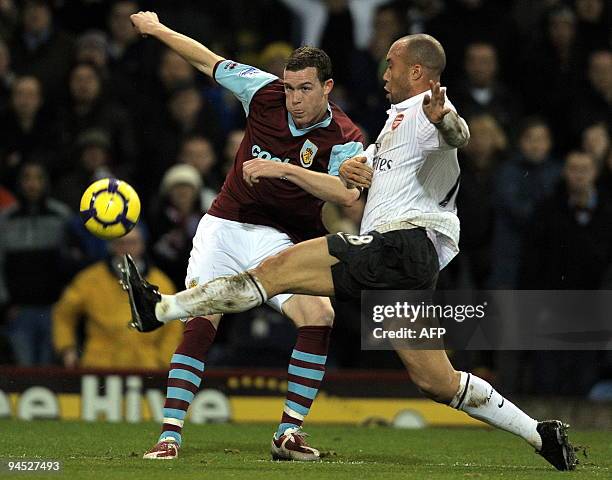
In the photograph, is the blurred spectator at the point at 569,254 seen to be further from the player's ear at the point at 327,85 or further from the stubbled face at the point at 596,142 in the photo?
the player's ear at the point at 327,85

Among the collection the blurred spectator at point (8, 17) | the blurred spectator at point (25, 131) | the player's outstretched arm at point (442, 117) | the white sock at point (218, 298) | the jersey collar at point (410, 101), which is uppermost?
the blurred spectator at point (8, 17)

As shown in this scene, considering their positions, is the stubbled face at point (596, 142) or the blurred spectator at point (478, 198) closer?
the blurred spectator at point (478, 198)

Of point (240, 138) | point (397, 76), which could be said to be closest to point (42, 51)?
point (240, 138)

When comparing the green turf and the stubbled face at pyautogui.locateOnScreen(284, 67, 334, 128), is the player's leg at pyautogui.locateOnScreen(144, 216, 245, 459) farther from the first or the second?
the stubbled face at pyautogui.locateOnScreen(284, 67, 334, 128)

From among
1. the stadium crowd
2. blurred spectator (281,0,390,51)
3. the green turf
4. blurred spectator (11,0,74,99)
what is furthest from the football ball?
blurred spectator (281,0,390,51)

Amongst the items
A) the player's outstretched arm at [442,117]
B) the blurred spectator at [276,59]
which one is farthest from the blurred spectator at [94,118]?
the player's outstretched arm at [442,117]

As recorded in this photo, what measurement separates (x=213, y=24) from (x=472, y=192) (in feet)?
13.6

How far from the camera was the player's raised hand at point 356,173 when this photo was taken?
24.3ft

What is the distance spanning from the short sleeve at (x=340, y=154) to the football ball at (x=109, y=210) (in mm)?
1148

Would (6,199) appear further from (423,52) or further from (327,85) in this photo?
(423,52)

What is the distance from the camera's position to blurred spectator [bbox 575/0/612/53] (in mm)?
13906

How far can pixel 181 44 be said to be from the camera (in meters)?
8.31

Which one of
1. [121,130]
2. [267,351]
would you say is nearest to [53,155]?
[121,130]

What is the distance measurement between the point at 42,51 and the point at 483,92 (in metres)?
4.24
